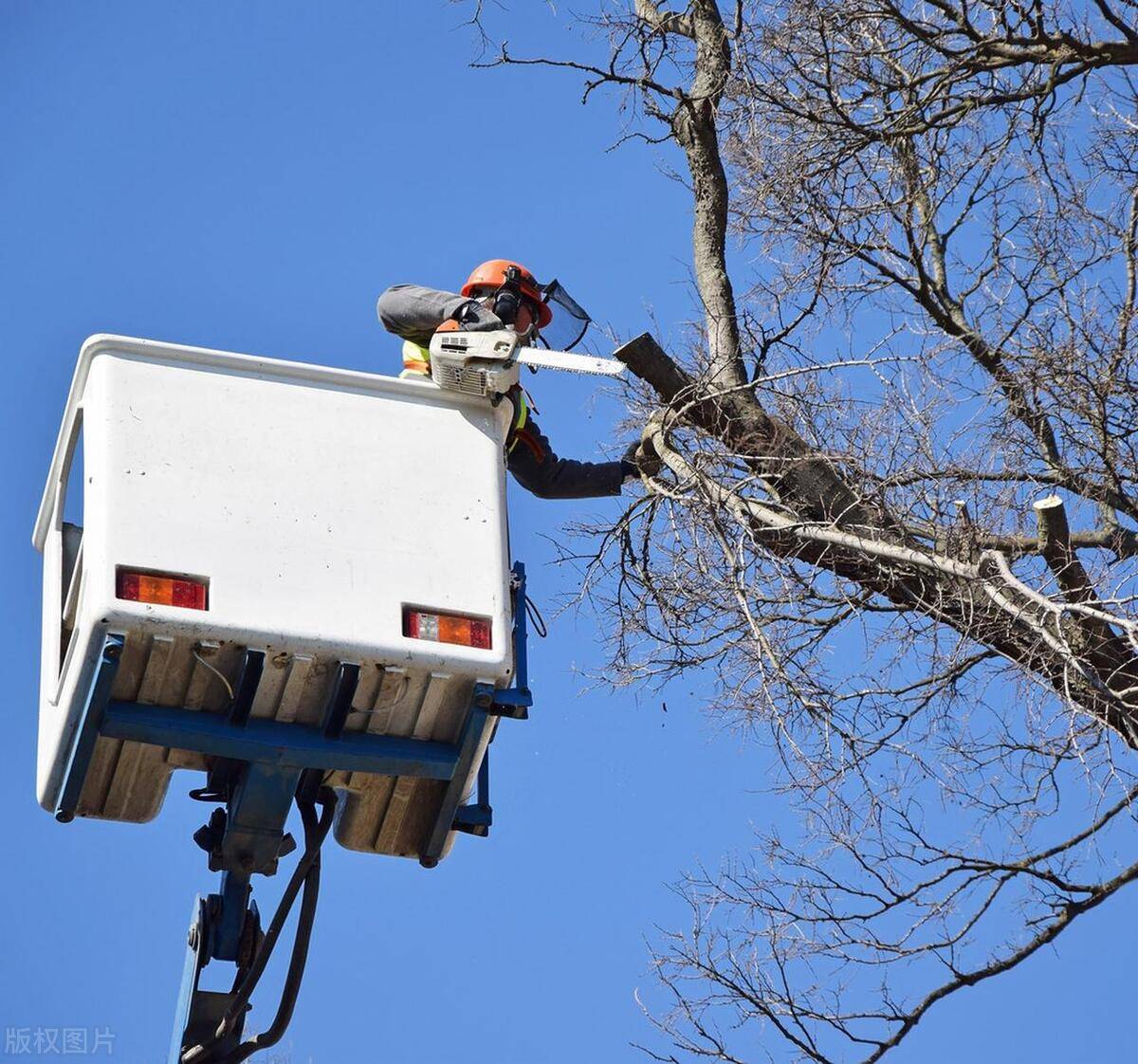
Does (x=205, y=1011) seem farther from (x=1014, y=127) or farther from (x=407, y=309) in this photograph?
(x=1014, y=127)

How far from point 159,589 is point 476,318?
1.67 m

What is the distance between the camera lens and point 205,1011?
6.61m

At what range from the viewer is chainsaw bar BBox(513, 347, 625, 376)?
674cm

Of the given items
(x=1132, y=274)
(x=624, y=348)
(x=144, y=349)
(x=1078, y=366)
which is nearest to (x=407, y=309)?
(x=624, y=348)

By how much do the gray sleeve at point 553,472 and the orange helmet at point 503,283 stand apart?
1.33ft

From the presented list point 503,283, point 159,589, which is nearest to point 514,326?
point 503,283

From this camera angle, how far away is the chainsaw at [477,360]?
21.0 feet

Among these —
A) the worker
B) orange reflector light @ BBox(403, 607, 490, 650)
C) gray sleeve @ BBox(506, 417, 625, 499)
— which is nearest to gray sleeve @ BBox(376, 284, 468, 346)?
the worker

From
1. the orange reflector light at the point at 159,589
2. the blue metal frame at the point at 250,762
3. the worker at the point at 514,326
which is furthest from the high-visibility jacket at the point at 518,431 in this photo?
the orange reflector light at the point at 159,589

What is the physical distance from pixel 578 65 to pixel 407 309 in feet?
6.42

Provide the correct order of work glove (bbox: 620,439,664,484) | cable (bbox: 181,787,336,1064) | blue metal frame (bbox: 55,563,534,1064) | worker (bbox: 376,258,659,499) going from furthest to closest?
work glove (bbox: 620,439,664,484) < worker (bbox: 376,258,659,499) < cable (bbox: 181,787,336,1064) < blue metal frame (bbox: 55,563,534,1064)

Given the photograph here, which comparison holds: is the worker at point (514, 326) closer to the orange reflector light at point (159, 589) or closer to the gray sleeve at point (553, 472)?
the gray sleeve at point (553, 472)

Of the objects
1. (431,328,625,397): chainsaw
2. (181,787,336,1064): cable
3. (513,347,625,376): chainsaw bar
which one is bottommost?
(181,787,336,1064): cable

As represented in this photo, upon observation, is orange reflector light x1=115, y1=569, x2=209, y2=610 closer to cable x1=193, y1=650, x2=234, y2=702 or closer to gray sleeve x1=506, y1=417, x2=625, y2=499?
cable x1=193, y1=650, x2=234, y2=702
